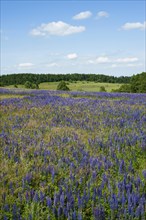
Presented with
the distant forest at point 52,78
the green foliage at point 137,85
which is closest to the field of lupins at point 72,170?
the green foliage at point 137,85

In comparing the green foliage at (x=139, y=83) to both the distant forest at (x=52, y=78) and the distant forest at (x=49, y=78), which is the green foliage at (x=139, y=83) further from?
the distant forest at (x=49, y=78)

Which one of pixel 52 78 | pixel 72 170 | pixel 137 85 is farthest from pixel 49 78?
pixel 72 170

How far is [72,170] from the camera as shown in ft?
18.5

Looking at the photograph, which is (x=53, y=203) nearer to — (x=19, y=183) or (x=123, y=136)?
(x=19, y=183)

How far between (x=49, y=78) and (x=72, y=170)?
132698mm

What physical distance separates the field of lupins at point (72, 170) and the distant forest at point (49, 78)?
362ft

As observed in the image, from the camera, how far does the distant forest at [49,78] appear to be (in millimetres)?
125125

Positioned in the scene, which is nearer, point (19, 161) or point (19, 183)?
point (19, 183)

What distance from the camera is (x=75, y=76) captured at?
150 meters

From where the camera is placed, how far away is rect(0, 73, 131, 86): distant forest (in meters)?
125

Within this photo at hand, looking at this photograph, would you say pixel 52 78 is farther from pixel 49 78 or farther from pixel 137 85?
pixel 137 85

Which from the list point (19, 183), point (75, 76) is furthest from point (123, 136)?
point (75, 76)

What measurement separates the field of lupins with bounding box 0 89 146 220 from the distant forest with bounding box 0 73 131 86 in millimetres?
110338

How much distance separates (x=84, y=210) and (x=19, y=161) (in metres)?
2.06
